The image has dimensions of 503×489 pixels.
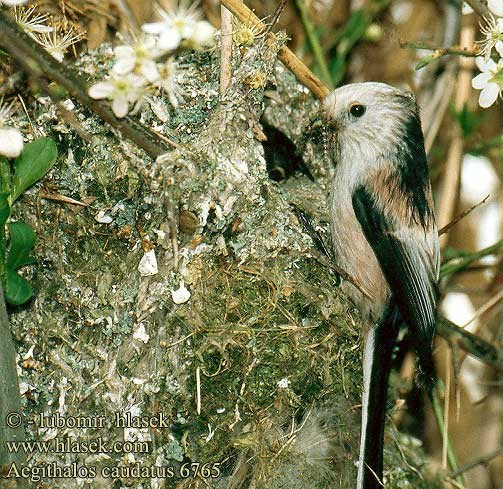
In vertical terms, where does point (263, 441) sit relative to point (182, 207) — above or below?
below

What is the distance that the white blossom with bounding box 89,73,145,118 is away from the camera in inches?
64.9

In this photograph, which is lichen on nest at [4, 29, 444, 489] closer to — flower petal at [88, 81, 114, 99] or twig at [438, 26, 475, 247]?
flower petal at [88, 81, 114, 99]

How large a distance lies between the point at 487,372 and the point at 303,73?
144cm

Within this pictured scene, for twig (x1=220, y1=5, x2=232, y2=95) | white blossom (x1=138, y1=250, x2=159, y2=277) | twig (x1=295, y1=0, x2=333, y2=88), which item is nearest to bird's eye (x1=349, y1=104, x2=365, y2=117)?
twig (x1=295, y1=0, x2=333, y2=88)

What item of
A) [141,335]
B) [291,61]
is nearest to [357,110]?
[291,61]

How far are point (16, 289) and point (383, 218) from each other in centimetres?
105

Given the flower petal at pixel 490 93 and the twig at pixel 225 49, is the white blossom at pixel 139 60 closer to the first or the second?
the twig at pixel 225 49

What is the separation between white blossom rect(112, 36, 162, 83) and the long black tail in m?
1.07

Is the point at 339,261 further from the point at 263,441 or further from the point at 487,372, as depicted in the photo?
the point at 487,372

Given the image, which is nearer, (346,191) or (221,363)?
(221,363)

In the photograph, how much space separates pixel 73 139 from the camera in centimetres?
224

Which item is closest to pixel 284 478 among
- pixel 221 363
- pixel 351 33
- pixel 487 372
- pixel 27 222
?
pixel 221 363

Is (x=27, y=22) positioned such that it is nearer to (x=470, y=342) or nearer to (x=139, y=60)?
(x=139, y=60)

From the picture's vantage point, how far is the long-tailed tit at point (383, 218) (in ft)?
7.60
